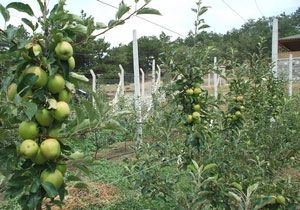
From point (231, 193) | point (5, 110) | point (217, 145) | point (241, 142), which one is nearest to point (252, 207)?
point (231, 193)

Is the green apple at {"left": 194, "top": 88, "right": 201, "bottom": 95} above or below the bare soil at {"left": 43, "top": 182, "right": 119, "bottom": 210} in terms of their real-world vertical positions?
above

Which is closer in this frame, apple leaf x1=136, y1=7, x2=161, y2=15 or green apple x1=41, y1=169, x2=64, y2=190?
green apple x1=41, y1=169, x2=64, y2=190

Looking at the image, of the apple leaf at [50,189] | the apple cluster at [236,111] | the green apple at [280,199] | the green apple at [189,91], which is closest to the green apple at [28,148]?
the apple leaf at [50,189]

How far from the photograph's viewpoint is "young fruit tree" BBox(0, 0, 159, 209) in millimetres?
1552

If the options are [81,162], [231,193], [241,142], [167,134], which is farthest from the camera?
[241,142]

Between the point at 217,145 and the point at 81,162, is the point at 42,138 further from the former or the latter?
the point at 217,145

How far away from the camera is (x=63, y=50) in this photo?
1.56m

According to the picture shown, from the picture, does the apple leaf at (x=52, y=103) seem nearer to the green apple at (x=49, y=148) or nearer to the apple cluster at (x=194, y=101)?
the green apple at (x=49, y=148)

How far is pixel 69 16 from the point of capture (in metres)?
1.62

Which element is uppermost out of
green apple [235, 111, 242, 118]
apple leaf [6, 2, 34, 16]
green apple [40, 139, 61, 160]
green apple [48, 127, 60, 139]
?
apple leaf [6, 2, 34, 16]

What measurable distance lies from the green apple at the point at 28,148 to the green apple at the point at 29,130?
20 millimetres

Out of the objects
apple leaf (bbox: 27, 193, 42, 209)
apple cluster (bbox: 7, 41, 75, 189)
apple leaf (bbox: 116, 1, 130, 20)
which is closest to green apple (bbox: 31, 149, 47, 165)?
apple cluster (bbox: 7, 41, 75, 189)

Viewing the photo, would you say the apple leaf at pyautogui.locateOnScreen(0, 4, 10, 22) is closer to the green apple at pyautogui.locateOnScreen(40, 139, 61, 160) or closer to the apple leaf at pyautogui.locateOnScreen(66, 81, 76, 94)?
the apple leaf at pyautogui.locateOnScreen(66, 81, 76, 94)

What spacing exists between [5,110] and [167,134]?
188 cm
